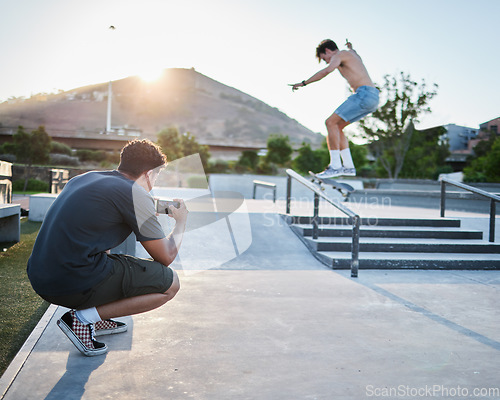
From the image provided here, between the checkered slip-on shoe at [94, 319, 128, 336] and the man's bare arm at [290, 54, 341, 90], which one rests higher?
the man's bare arm at [290, 54, 341, 90]

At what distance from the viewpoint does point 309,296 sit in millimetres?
4598

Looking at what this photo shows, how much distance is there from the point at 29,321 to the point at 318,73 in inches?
170

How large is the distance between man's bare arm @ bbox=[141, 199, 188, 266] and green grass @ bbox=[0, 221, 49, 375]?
3.58 ft

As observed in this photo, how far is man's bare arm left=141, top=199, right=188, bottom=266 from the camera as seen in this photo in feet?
9.21

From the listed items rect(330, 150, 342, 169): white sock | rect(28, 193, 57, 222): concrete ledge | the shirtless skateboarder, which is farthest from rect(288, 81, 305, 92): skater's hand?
rect(28, 193, 57, 222): concrete ledge

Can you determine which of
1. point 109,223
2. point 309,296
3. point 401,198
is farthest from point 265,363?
point 401,198

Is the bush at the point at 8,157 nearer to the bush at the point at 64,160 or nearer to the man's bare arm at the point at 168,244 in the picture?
the bush at the point at 64,160

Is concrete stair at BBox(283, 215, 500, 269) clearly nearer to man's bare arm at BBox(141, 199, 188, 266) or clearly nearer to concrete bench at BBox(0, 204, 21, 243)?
man's bare arm at BBox(141, 199, 188, 266)

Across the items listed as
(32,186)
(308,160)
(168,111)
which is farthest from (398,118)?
(168,111)

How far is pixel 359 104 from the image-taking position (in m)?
6.03

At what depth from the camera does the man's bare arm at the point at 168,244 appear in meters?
2.81

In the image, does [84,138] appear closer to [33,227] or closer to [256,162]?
[256,162]

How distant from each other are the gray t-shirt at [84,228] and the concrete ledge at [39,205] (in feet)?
23.8

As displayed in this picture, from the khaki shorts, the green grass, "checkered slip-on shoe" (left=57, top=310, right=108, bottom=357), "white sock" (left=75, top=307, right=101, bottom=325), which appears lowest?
the green grass
